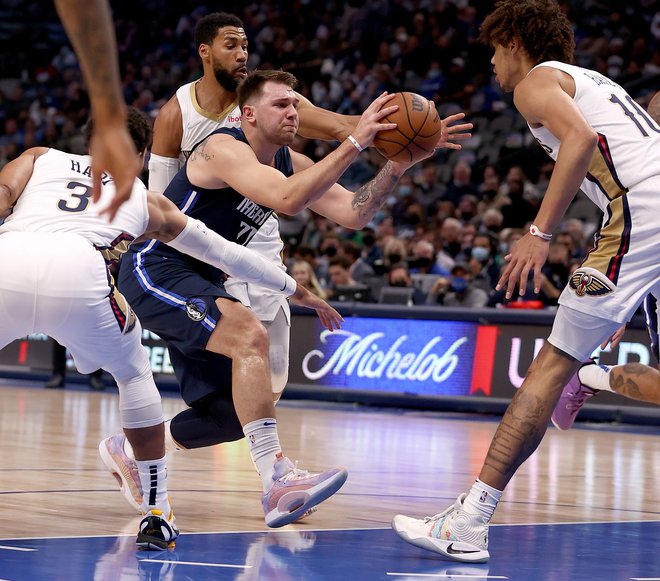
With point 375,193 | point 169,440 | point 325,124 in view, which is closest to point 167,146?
point 325,124

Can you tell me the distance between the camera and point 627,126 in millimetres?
4461

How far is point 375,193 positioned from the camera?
17.7 ft

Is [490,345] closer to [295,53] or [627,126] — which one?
[627,126]

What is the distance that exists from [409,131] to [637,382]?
6.14ft

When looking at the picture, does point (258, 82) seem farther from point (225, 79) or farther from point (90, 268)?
point (90, 268)

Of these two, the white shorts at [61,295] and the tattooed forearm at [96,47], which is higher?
the tattooed forearm at [96,47]

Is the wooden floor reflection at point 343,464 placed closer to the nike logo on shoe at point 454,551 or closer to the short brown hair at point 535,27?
the nike logo on shoe at point 454,551

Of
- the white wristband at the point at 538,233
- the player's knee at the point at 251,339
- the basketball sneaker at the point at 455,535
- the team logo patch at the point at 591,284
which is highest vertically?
the white wristband at the point at 538,233

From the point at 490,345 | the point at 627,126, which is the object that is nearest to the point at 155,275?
the point at 627,126

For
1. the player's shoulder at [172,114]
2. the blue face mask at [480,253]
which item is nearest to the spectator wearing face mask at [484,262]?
the blue face mask at [480,253]

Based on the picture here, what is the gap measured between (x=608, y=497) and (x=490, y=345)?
499 cm

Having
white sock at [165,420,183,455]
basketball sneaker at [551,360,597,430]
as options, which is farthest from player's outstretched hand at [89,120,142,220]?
basketball sneaker at [551,360,597,430]

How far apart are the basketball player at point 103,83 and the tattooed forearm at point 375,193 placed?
3.22m

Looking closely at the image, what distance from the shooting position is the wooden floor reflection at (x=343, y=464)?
5109 mm
